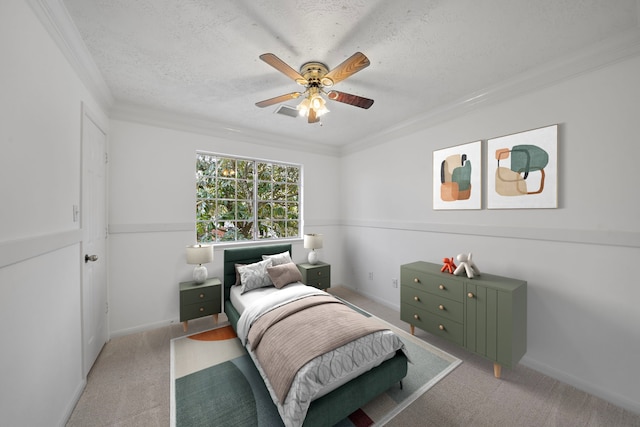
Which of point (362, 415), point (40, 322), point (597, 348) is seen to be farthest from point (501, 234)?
point (40, 322)

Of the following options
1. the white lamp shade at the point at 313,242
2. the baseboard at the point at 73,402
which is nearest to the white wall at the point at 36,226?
the baseboard at the point at 73,402

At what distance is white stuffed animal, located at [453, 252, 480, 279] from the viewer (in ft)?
7.79

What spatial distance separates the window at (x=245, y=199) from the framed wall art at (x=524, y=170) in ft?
9.52

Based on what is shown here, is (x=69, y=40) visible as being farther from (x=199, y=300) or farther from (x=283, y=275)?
(x=283, y=275)

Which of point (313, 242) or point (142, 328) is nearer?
point (142, 328)

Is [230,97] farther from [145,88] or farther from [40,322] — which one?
[40,322]

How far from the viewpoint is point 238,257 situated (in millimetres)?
3307

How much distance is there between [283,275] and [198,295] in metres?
1.05

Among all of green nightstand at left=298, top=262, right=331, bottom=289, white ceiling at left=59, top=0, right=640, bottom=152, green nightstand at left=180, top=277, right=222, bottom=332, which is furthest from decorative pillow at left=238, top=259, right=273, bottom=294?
white ceiling at left=59, top=0, right=640, bottom=152

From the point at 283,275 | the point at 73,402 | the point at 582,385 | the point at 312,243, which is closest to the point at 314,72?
the point at 283,275

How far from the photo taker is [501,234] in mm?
2426

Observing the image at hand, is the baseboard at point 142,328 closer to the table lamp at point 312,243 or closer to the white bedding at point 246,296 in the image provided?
the white bedding at point 246,296

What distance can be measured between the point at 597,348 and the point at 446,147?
2272 mm

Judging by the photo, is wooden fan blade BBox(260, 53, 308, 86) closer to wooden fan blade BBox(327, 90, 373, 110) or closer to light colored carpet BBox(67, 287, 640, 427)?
wooden fan blade BBox(327, 90, 373, 110)
